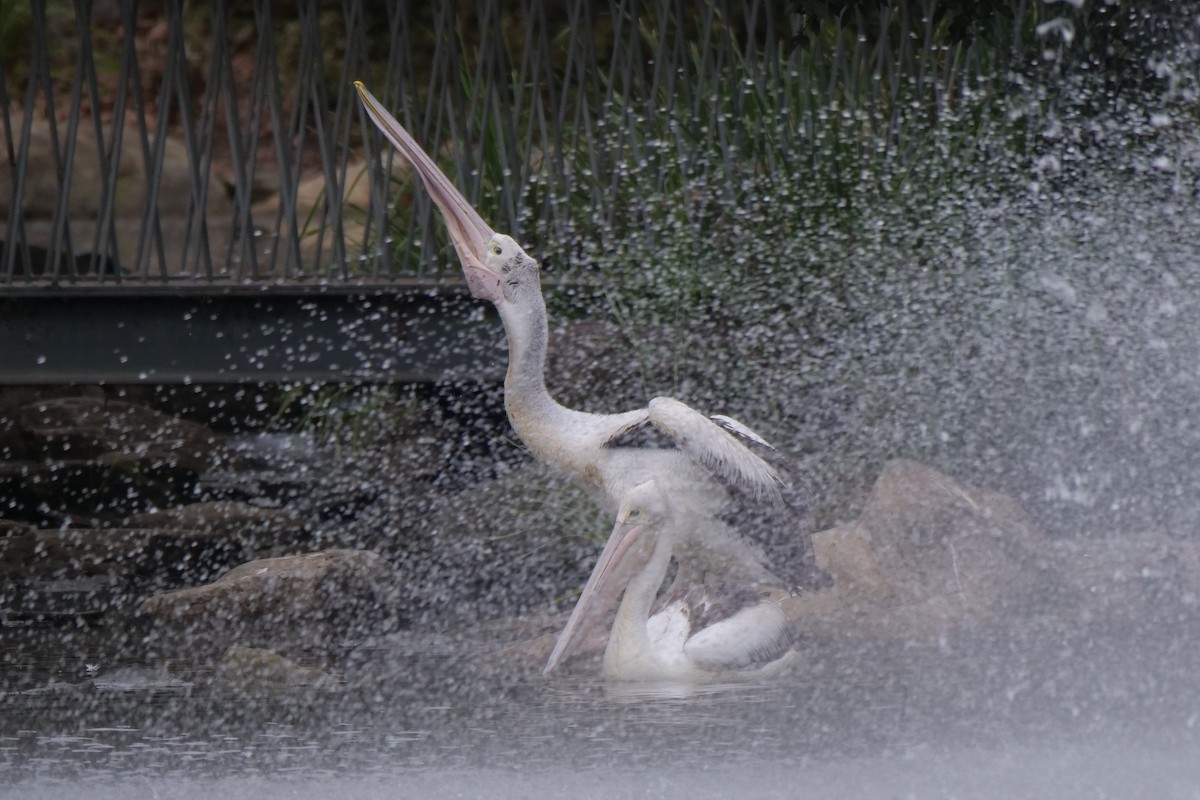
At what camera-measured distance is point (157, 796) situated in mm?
3215

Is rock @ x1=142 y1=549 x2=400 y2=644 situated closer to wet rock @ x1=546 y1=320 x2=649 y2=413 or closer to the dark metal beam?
the dark metal beam

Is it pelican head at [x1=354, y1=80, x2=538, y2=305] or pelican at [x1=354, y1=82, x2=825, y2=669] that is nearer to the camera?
pelican at [x1=354, y1=82, x2=825, y2=669]

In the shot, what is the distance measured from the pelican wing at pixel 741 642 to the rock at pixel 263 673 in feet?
3.44

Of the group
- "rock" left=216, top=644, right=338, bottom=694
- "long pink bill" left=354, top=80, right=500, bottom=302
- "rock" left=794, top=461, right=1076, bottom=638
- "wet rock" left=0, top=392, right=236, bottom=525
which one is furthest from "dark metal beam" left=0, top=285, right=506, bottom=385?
"rock" left=216, top=644, right=338, bottom=694

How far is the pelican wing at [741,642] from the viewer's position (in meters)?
4.59

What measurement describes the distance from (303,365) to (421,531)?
103cm

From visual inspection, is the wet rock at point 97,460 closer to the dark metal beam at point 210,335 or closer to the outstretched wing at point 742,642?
the dark metal beam at point 210,335

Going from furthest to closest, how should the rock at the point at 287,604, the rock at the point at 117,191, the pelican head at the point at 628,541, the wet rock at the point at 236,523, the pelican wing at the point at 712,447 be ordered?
the rock at the point at 117,191
the wet rock at the point at 236,523
the rock at the point at 287,604
the pelican head at the point at 628,541
the pelican wing at the point at 712,447

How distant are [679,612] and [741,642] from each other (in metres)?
0.38

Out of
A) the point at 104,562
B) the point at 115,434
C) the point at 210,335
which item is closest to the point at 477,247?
the point at 210,335

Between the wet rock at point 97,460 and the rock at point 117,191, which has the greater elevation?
the wet rock at point 97,460

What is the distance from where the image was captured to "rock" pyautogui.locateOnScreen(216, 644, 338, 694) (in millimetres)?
4535

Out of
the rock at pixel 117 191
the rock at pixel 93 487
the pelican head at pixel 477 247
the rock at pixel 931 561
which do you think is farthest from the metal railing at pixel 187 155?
the rock at pixel 931 561

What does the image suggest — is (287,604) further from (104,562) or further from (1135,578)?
(1135,578)
